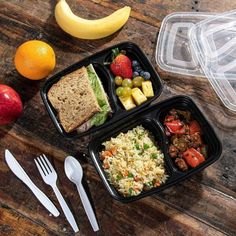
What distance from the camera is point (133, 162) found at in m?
1.90

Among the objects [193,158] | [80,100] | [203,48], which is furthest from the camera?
[203,48]

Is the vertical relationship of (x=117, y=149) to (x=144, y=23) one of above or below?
below

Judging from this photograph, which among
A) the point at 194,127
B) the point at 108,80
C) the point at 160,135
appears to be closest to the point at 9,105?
the point at 108,80

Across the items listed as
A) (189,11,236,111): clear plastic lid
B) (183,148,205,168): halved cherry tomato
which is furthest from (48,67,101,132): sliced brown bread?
(189,11,236,111): clear plastic lid

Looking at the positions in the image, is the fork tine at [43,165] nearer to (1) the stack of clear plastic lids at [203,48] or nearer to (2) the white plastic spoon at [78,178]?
(2) the white plastic spoon at [78,178]

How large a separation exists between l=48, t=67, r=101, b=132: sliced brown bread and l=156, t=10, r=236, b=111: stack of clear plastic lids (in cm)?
39

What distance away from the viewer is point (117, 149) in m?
1.92

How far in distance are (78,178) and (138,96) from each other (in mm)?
455

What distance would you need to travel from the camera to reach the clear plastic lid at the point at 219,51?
2.03 m

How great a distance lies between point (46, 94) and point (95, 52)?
33cm

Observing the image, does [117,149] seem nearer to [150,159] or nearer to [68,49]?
[150,159]

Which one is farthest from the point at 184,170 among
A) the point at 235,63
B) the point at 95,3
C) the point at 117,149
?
the point at 95,3

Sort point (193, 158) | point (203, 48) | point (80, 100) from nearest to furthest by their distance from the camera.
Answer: point (193, 158) < point (80, 100) < point (203, 48)

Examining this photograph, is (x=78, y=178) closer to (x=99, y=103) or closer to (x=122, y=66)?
(x=99, y=103)
